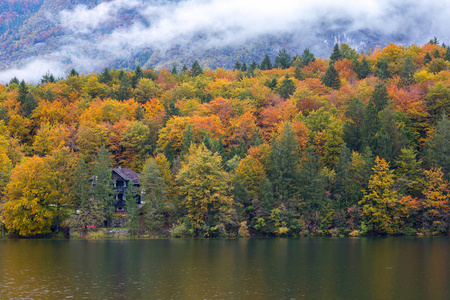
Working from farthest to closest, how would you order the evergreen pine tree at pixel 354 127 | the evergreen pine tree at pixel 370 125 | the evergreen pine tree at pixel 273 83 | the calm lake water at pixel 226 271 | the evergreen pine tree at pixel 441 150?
the evergreen pine tree at pixel 273 83 → the evergreen pine tree at pixel 354 127 → the evergreen pine tree at pixel 370 125 → the evergreen pine tree at pixel 441 150 → the calm lake water at pixel 226 271

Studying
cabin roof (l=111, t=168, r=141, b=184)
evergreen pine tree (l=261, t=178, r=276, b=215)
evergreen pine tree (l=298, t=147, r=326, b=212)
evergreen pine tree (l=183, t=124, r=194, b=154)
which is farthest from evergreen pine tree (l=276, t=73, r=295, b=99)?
evergreen pine tree (l=261, t=178, r=276, b=215)

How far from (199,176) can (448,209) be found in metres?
44.8

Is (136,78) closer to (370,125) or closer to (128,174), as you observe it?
(128,174)

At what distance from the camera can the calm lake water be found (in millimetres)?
39375

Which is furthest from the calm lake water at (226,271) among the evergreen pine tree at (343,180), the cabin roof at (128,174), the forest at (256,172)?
the cabin roof at (128,174)

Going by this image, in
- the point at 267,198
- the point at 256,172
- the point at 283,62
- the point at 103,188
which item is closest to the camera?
the point at 267,198

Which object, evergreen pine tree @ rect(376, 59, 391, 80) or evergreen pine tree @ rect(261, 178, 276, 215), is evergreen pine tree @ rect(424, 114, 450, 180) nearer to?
evergreen pine tree @ rect(261, 178, 276, 215)

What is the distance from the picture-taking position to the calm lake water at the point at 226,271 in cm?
3938

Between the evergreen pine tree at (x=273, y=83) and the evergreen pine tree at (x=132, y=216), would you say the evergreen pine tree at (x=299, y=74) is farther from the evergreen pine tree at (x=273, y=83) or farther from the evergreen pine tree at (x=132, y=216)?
the evergreen pine tree at (x=132, y=216)

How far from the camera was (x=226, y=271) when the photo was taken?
49688 mm

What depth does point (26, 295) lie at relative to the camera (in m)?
37.8

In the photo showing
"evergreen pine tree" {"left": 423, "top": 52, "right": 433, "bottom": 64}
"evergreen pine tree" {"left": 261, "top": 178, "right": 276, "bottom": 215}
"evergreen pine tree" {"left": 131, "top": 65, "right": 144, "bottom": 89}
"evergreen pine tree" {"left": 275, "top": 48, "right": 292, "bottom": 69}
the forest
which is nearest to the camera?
the forest

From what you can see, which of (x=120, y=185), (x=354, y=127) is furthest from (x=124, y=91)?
(x=354, y=127)

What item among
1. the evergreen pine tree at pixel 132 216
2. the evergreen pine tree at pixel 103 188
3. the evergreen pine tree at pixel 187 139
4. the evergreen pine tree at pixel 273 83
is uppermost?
the evergreen pine tree at pixel 273 83
